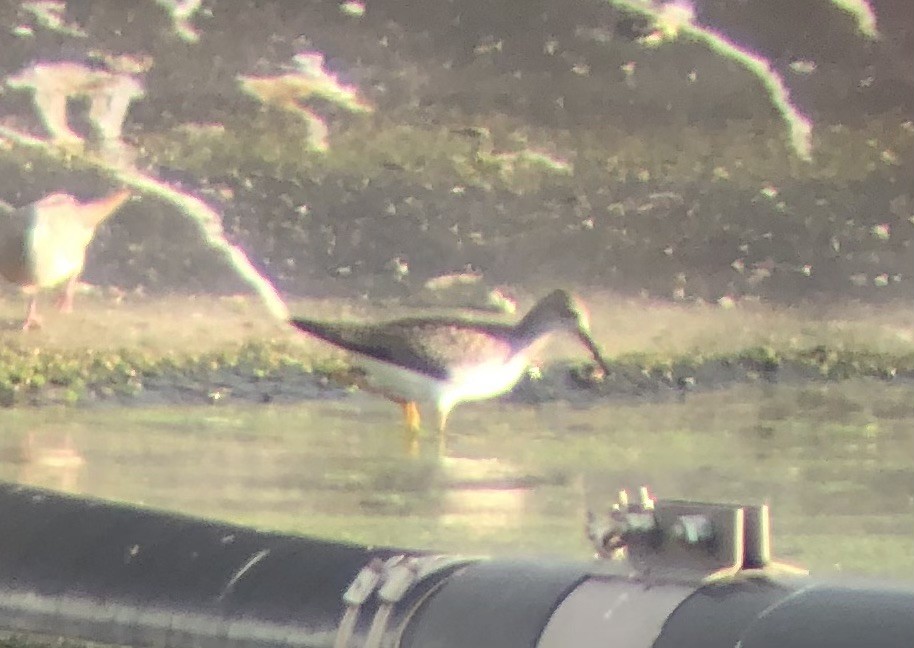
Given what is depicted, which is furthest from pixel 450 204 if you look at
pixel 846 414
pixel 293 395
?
pixel 846 414

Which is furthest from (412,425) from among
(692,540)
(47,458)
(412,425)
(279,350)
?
(692,540)

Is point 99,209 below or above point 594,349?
above

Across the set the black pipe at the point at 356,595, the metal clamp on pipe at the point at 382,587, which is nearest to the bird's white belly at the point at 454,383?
the black pipe at the point at 356,595

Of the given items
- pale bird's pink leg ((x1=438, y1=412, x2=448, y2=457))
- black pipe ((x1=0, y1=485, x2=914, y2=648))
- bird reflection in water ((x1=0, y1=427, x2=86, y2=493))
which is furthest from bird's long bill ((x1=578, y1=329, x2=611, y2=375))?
bird reflection in water ((x1=0, y1=427, x2=86, y2=493))

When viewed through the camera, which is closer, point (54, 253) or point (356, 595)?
point (356, 595)

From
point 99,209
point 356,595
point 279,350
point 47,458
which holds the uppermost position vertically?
point 99,209

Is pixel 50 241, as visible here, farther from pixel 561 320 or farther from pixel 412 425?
pixel 561 320

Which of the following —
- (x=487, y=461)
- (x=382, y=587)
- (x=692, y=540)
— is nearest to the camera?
(x=692, y=540)
